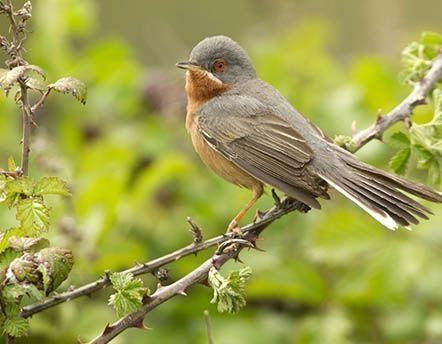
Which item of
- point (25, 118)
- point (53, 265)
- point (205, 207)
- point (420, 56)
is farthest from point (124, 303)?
point (205, 207)

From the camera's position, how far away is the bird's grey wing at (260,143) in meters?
4.65

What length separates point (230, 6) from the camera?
1323 cm

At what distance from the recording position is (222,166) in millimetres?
5141

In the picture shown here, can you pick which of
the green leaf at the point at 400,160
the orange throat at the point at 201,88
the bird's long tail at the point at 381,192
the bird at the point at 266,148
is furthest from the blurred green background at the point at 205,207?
the green leaf at the point at 400,160

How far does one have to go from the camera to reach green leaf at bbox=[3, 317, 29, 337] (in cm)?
310

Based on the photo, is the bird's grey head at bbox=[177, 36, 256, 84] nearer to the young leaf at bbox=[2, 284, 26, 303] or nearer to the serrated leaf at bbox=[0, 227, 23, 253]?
the serrated leaf at bbox=[0, 227, 23, 253]

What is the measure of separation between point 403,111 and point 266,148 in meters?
0.95

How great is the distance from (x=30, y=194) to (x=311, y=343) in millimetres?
2610

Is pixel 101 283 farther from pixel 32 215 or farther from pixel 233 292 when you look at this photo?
pixel 233 292

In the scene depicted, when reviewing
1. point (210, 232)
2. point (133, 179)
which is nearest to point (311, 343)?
point (210, 232)

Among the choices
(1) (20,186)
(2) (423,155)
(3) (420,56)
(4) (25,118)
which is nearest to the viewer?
(4) (25,118)

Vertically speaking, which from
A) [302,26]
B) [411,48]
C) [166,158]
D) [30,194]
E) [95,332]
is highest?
[302,26]

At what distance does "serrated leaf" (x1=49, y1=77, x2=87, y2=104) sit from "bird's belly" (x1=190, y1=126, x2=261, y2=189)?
195cm

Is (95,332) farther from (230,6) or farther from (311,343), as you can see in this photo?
(230,6)
